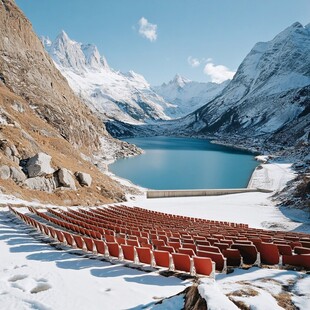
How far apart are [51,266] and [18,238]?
496 centimetres

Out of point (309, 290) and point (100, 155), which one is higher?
point (100, 155)

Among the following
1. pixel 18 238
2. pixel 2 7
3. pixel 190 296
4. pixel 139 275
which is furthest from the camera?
pixel 2 7

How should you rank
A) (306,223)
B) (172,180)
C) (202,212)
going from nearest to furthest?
(306,223) → (202,212) → (172,180)

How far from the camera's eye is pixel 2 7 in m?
92.8

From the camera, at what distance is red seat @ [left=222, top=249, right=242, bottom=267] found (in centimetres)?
964

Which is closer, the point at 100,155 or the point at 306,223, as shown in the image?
the point at 306,223

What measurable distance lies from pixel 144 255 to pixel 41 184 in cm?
2291

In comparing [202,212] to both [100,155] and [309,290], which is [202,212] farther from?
[100,155]

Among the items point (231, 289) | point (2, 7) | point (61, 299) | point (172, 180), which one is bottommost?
point (61, 299)

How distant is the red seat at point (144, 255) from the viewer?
32.9 feet

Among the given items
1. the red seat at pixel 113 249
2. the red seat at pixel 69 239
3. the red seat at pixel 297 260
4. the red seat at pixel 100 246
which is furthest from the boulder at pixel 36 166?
the red seat at pixel 297 260

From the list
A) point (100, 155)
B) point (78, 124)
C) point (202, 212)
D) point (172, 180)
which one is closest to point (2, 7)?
point (78, 124)

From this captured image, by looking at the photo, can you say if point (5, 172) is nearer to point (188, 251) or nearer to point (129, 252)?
point (129, 252)

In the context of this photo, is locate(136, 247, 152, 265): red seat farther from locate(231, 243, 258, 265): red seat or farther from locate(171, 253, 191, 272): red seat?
locate(231, 243, 258, 265): red seat
